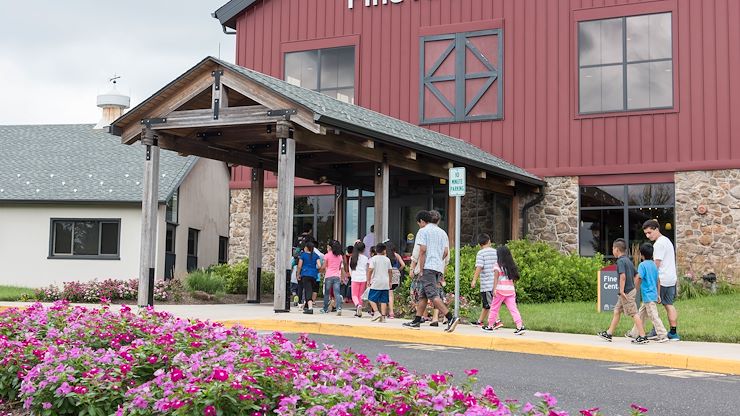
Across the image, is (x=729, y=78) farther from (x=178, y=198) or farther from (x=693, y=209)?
(x=178, y=198)

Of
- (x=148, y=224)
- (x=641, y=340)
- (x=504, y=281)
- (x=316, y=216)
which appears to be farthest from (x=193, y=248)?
(x=641, y=340)

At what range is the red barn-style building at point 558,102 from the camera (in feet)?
64.2

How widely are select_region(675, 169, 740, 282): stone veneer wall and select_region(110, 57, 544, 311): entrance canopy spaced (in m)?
3.98

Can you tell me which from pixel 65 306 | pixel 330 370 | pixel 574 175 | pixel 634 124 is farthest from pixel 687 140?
pixel 330 370

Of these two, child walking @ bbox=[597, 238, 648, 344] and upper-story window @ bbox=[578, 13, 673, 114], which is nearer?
child walking @ bbox=[597, 238, 648, 344]

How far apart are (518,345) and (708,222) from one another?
982cm

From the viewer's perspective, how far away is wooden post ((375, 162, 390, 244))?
16047mm

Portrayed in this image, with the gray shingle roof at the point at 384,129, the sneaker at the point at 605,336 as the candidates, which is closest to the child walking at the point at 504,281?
the sneaker at the point at 605,336

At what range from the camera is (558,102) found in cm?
2108

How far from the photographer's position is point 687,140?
776 inches

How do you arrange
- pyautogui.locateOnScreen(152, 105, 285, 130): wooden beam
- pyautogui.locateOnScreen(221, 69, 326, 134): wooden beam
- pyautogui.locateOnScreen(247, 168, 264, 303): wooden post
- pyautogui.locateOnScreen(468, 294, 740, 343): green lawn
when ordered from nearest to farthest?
pyautogui.locateOnScreen(468, 294, 740, 343): green lawn < pyautogui.locateOnScreen(221, 69, 326, 134): wooden beam < pyautogui.locateOnScreen(152, 105, 285, 130): wooden beam < pyautogui.locateOnScreen(247, 168, 264, 303): wooden post

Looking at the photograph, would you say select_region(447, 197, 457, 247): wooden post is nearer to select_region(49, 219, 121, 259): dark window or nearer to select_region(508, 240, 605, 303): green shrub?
select_region(508, 240, 605, 303): green shrub

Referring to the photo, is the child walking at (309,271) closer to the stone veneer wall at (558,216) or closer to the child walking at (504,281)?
the child walking at (504,281)

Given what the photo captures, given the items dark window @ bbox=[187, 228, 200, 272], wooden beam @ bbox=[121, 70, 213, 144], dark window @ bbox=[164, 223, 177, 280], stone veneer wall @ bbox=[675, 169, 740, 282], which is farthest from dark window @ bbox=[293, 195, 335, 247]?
stone veneer wall @ bbox=[675, 169, 740, 282]
